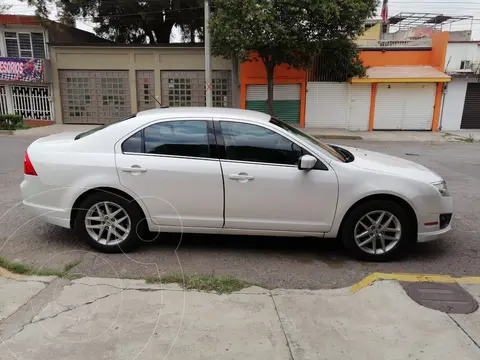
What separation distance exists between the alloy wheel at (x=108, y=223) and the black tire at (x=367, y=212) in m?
2.30

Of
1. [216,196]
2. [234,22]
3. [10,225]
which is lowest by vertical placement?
[10,225]

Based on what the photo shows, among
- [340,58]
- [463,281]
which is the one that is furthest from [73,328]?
[340,58]

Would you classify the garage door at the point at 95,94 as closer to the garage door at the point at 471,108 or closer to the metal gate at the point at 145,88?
the metal gate at the point at 145,88

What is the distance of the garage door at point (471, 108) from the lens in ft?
68.8

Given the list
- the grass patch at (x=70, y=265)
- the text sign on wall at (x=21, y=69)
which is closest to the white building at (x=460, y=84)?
the text sign on wall at (x=21, y=69)

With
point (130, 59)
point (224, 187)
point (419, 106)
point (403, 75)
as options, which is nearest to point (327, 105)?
point (403, 75)

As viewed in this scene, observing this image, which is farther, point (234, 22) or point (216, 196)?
point (234, 22)

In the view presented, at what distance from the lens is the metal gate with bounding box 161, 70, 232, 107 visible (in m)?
20.6

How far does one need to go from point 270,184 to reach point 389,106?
18325 mm

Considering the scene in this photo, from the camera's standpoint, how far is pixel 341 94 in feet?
66.1

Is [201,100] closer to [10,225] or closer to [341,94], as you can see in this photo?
[341,94]

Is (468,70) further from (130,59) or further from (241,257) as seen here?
(241,257)

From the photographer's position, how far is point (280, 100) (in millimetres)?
20266

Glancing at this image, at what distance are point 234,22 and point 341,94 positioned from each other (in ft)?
24.3
